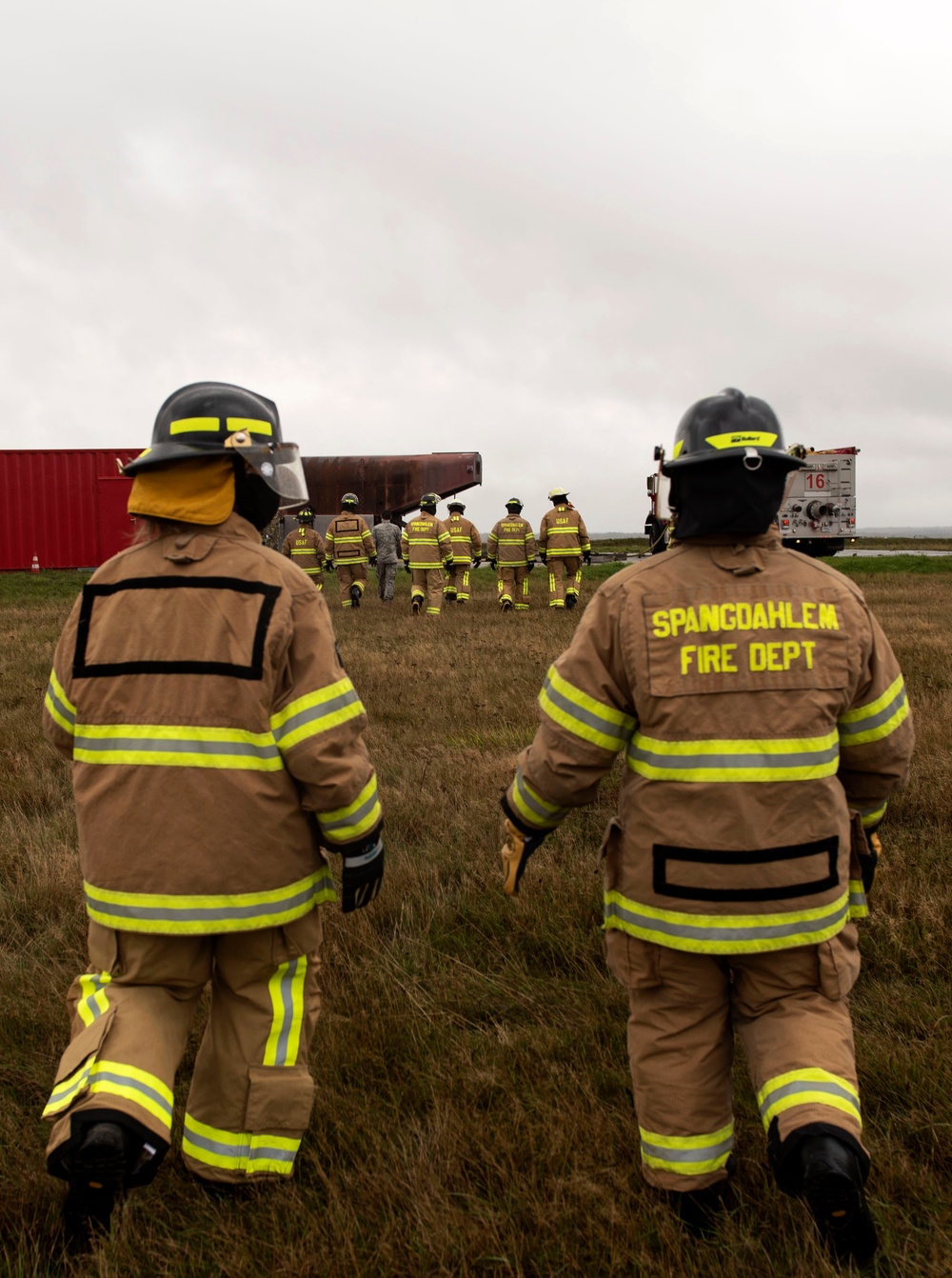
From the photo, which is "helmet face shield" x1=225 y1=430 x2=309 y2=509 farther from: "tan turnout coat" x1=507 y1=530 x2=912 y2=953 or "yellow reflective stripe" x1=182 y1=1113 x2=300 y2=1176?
"yellow reflective stripe" x1=182 y1=1113 x2=300 y2=1176

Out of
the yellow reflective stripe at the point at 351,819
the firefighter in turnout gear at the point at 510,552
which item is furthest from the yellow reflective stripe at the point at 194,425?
the firefighter in turnout gear at the point at 510,552

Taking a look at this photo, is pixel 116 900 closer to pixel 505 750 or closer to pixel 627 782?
pixel 627 782

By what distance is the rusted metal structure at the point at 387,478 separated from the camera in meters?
29.2

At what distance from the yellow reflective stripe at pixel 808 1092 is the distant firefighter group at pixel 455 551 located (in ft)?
42.7

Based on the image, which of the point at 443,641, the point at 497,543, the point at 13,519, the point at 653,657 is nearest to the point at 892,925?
the point at 653,657

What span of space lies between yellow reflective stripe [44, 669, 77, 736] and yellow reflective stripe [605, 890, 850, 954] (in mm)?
1381

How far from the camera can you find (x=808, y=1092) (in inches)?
72.7

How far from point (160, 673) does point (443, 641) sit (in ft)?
29.4

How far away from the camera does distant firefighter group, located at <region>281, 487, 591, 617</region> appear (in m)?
15.0

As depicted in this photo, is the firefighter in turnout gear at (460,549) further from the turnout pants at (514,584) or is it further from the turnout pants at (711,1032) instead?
the turnout pants at (711,1032)

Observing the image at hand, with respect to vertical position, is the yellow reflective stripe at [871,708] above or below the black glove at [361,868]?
above

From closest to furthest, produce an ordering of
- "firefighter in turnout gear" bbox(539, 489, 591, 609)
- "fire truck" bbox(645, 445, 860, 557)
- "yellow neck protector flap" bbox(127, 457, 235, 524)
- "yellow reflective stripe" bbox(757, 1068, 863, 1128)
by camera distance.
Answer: "yellow reflective stripe" bbox(757, 1068, 863, 1128) < "yellow neck protector flap" bbox(127, 457, 235, 524) < "firefighter in turnout gear" bbox(539, 489, 591, 609) < "fire truck" bbox(645, 445, 860, 557)

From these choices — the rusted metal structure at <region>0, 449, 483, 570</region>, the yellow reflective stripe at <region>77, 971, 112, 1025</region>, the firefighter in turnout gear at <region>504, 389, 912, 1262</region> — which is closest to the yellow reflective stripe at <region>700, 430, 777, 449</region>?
the firefighter in turnout gear at <region>504, 389, 912, 1262</region>

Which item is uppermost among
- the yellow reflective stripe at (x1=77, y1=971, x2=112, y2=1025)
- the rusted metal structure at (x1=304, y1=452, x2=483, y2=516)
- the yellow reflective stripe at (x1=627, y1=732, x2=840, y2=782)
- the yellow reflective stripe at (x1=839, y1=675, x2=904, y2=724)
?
the rusted metal structure at (x1=304, y1=452, x2=483, y2=516)
